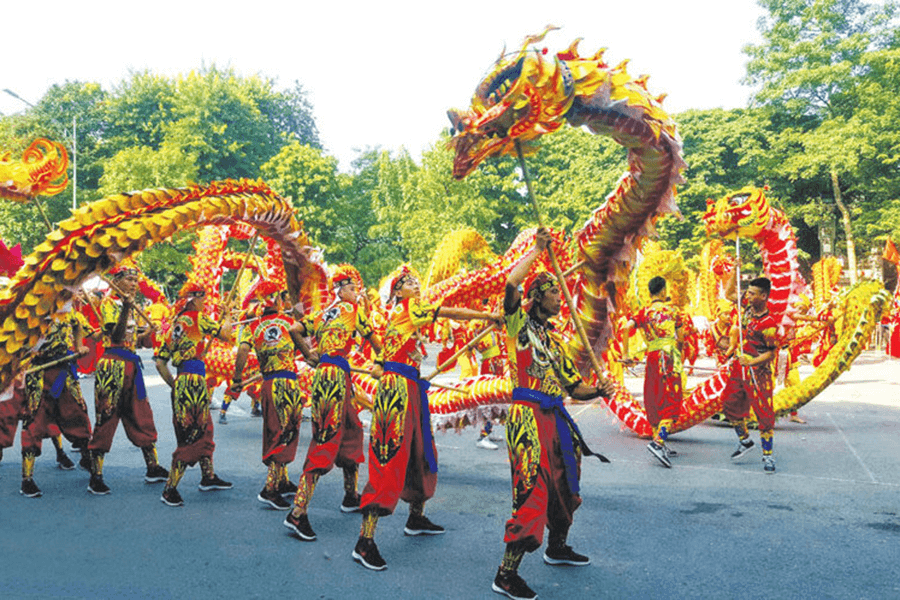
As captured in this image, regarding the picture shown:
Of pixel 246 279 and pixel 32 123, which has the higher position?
pixel 32 123

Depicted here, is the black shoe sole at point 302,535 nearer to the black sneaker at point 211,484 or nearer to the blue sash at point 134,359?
the black sneaker at point 211,484

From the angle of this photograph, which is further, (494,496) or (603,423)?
(603,423)

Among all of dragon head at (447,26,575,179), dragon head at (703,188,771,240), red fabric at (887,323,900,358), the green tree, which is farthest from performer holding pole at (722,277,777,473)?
the green tree

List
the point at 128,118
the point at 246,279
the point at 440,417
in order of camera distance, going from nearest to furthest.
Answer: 1. the point at 440,417
2. the point at 246,279
3. the point at 128,118

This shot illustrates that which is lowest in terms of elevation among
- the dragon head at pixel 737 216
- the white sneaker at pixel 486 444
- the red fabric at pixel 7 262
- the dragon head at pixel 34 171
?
the white sneaker at pixel 486 444

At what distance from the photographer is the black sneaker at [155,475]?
580 cm

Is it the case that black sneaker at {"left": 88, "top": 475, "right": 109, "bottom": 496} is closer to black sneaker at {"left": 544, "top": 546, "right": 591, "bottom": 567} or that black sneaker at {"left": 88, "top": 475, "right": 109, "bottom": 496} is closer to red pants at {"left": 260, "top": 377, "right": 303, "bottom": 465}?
red pants at {"left": 260, "top": 377, "right": 303, "bottom": 465}

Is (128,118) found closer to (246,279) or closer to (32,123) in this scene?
(32,123)

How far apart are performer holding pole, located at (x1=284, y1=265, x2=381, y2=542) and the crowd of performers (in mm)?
11

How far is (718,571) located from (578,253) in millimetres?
2492

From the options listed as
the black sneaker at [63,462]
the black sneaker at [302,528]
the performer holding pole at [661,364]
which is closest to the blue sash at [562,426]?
the black sneaker at [302,528]

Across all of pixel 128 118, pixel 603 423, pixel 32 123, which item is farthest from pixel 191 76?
pixel 603 423

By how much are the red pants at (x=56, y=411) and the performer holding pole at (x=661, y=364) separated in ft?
17.8

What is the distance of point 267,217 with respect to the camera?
498cm
